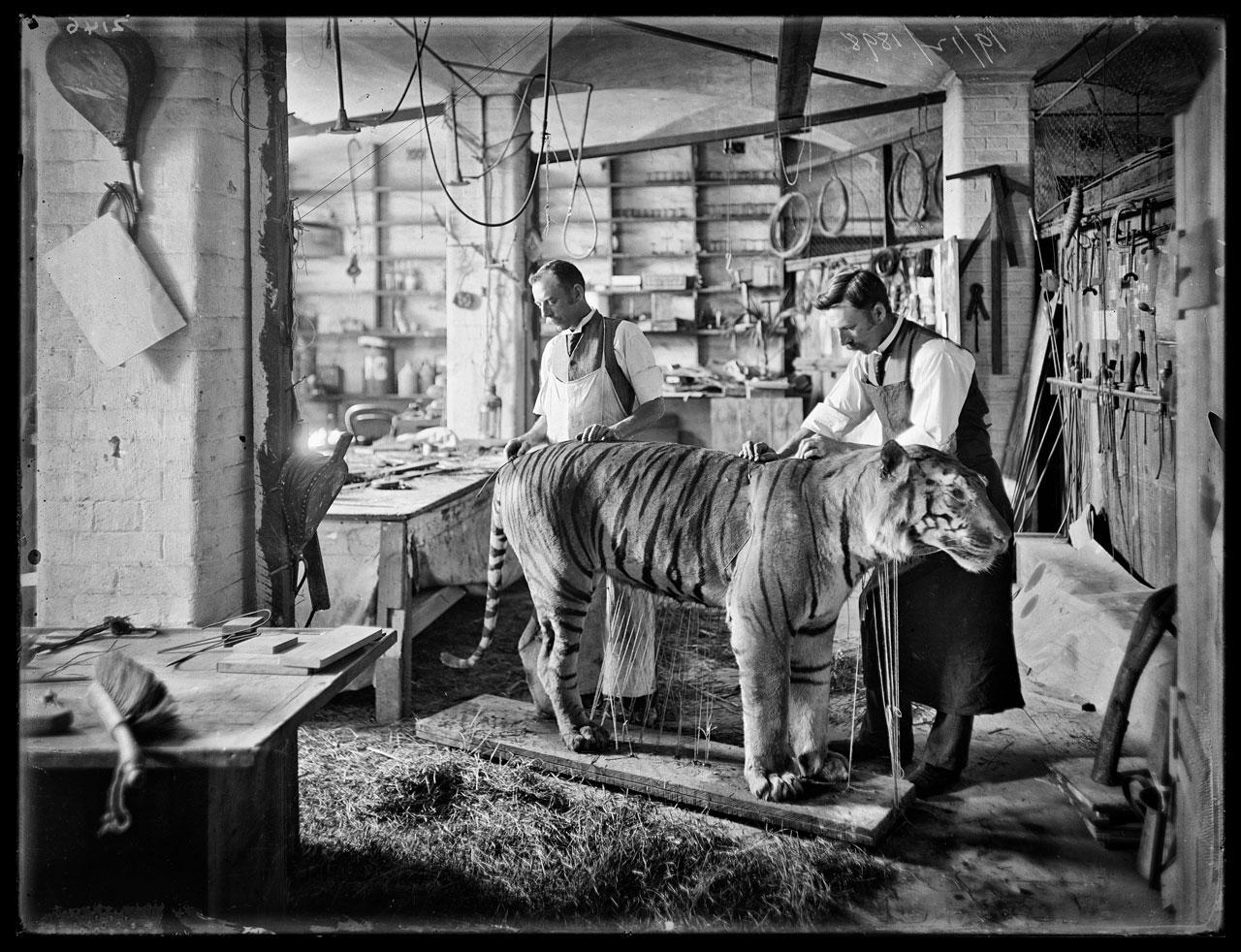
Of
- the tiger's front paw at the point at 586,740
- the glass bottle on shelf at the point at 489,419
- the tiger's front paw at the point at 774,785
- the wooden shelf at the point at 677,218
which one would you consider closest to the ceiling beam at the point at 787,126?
the glass bottle on shelf at the point at 489,419

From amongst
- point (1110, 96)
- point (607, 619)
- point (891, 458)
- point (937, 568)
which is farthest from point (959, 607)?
point (1110, 96)

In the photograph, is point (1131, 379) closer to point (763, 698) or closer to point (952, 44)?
point (952, 44)

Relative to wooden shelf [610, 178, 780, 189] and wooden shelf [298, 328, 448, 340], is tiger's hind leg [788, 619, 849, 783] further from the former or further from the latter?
wooden shelf [298, 328, 448, 340]

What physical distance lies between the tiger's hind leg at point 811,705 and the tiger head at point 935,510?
0.51 m

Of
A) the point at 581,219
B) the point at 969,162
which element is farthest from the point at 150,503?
the point at 581,219

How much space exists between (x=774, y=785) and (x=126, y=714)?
2.20 metres

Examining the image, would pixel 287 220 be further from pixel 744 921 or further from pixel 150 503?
pixel 744 921

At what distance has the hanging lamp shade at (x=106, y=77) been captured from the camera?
3.02 metres

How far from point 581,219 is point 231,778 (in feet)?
40.3

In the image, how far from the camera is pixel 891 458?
339 cm

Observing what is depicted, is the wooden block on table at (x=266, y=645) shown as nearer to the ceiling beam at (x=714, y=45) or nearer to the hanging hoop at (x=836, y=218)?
the ceiling beam at (x=714, y=45)

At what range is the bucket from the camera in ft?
48.6

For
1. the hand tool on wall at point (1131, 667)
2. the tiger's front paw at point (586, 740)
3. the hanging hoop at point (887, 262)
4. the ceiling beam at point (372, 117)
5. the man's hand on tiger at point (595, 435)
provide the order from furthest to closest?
the ceiling beam at point (372, 117), the hanging hoop at point (887, 262), the man's hand on tiger at point (595, 435), the tiger's front paw at point (586, 740), the hand tool on wall at point (1131, 667)

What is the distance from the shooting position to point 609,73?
9734 millimetres
